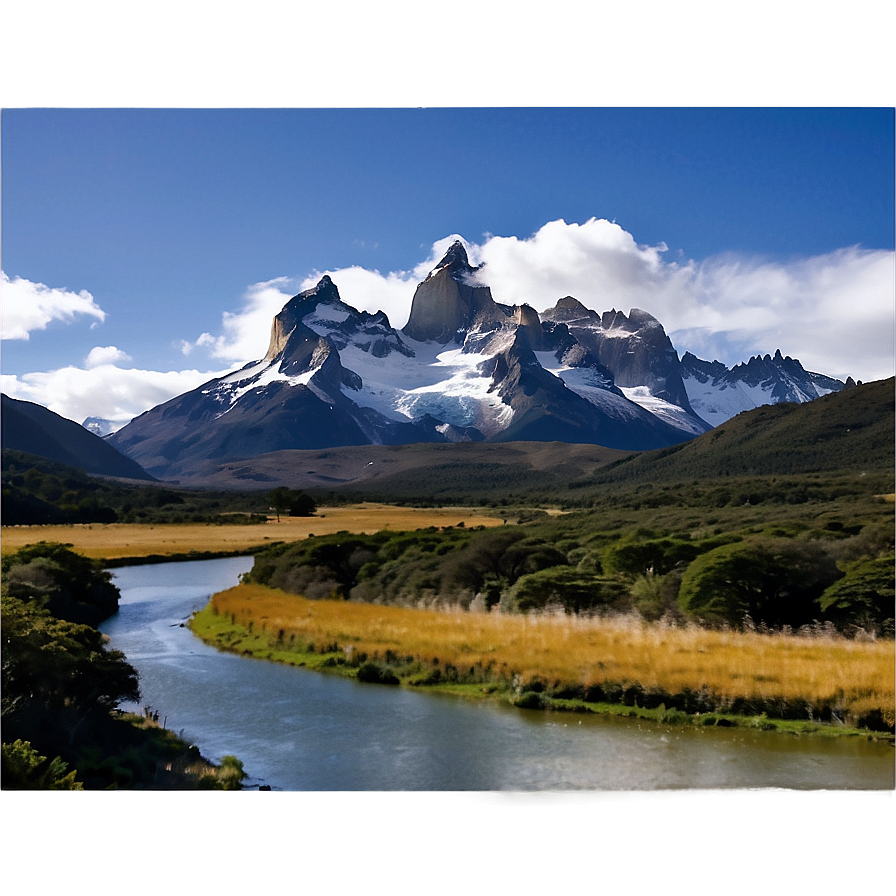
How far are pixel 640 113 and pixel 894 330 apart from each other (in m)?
2.18

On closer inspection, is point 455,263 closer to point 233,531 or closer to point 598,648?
point 233,531

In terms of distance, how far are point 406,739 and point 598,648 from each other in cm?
164

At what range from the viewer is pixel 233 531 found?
6.45 metres

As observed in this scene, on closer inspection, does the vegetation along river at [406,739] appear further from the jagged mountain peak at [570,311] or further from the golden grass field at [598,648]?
the jagged mountain peak at [570,311]

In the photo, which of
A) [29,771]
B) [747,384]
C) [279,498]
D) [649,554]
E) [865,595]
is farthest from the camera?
[747,384]

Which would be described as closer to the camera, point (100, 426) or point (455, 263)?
point (455, 263)

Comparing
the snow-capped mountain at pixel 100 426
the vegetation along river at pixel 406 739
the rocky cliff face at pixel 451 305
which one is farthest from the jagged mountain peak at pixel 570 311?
the snow-capped mountain at pixel 100 426

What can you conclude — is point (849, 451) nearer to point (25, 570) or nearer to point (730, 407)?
point (730, 407)

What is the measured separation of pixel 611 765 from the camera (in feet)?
16.7

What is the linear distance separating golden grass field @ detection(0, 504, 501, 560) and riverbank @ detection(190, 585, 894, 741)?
1.44 ft

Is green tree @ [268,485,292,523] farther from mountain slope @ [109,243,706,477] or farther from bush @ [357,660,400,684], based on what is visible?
bush @ [357,660,400,684]

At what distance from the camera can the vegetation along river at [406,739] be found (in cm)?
496

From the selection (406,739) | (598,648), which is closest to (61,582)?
(406,739)

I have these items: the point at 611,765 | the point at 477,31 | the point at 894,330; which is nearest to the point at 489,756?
the point at 611,765
